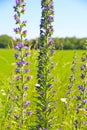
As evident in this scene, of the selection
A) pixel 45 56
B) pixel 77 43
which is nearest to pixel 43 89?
pixel 45 56

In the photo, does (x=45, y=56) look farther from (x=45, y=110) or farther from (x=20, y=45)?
(x=45, y=110)

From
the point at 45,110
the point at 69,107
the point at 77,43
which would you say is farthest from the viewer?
the point at 77,43

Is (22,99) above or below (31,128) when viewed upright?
above

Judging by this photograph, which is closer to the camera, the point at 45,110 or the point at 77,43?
the point at 45,110

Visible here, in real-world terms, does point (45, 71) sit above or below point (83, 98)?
above

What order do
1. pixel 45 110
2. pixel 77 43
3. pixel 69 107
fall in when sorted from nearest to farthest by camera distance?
pixel 45 110
pixel 69 107
pixel 77 43

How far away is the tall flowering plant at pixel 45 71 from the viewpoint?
5.82 meters

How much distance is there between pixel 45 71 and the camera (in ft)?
19.2

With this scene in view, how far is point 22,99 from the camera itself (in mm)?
5617

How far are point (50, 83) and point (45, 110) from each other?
0.43 meters

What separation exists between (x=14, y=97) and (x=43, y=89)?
1.58ft

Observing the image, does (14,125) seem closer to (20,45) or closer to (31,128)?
(31,128)

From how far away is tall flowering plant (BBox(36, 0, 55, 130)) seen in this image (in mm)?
5820

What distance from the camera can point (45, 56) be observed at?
5.82 m
